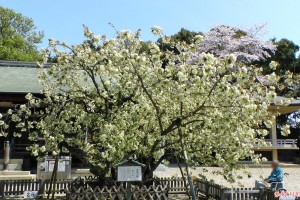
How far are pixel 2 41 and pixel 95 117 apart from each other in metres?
28.8

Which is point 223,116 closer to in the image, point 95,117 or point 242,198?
point 242,198

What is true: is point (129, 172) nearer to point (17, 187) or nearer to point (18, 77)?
point (17, 187)

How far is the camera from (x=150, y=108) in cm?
838

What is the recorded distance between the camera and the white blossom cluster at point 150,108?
7.17 m

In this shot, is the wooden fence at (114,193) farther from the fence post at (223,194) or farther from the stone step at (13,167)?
the stone step at (13,167)

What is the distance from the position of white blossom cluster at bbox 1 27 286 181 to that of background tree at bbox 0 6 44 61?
83.2 ft

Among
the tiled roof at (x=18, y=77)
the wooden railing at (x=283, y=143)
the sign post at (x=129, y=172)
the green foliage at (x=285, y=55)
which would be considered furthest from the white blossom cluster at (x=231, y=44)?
the sign post at (x=129, y=172)

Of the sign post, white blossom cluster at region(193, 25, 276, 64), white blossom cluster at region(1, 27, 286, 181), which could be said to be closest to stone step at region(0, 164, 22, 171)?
white blossom cluster at region(1, 27, 286, 181)

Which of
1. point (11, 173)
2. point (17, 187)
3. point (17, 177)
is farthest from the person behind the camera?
point (11, 173)

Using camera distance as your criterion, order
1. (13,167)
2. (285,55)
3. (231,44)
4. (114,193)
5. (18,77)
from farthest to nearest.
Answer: (285,55) → (231,44) → (18,77) → (13,167) → (114,193)

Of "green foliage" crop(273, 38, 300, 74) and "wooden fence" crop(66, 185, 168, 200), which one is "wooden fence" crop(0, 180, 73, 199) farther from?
"green foliage" crop(273, 38, 300, 74)

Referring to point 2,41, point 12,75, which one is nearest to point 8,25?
point 2,41

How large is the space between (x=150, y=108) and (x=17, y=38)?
31.0m

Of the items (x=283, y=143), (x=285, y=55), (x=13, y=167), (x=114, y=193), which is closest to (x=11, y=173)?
(x=13, y=167)
